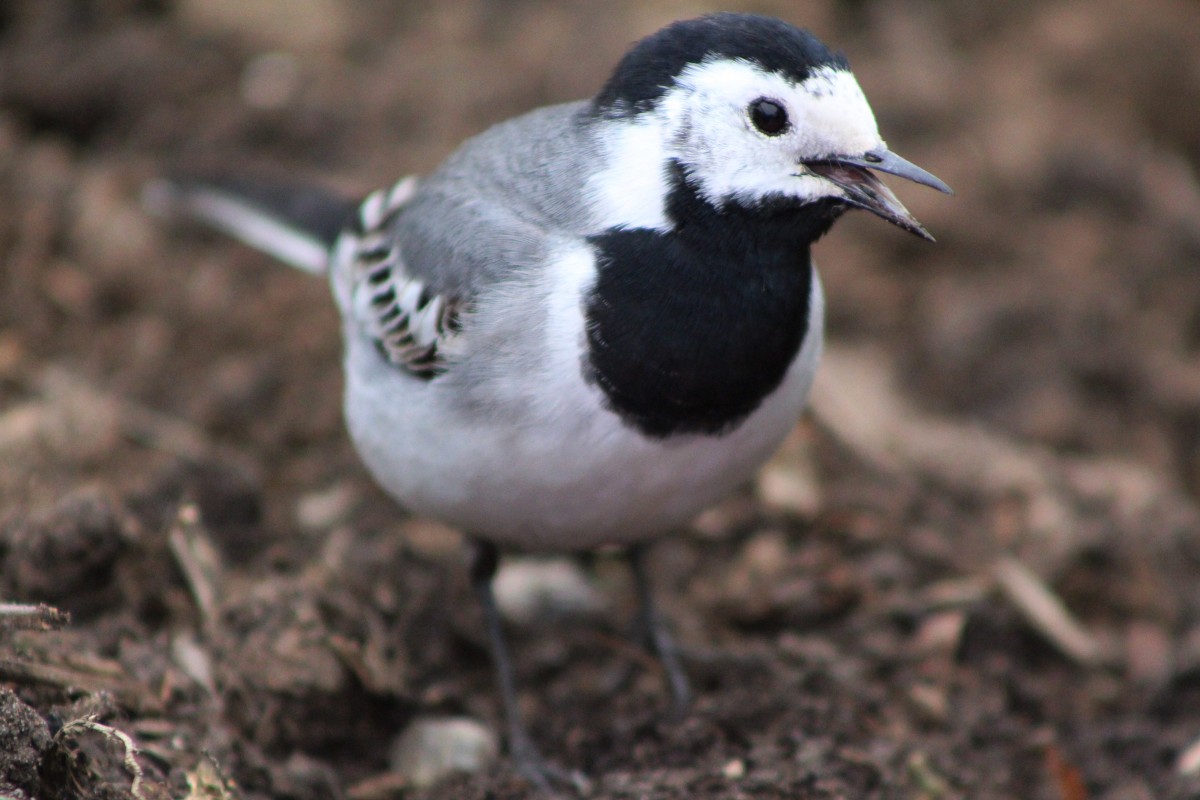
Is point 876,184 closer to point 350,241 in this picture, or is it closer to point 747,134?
point 747,134

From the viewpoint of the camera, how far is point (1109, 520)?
510 cm

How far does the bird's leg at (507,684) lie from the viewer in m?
3.93

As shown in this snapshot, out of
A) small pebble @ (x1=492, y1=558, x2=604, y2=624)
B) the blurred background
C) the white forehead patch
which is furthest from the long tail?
the white forehead patch

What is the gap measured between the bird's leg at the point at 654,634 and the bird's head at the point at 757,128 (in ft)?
4.85

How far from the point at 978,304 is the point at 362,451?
327 cm

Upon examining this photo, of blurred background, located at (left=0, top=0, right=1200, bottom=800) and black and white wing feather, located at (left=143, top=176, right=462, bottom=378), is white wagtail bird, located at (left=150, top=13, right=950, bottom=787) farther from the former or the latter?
blurred background, located at (left=0, top=0, right=1200, bottom=800)

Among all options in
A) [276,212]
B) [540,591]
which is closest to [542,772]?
[540,591]

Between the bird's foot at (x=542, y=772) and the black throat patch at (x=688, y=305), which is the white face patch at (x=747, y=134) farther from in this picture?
the bird's foot at (x=542, y=772)

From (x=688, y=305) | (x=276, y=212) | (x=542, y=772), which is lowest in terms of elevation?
(x=542, y=772)

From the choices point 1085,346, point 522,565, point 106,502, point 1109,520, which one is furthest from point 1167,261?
point 106,502

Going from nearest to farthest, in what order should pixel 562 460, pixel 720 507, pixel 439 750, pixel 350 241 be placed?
pixel 562 460
pixel 439 750
pixel 350 241
pixel 720 507

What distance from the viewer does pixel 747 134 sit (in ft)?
11.2

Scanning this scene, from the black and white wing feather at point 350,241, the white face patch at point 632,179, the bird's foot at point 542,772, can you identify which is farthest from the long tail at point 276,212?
the bird's foot at point 542,772

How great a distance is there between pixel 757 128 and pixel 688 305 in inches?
19.7
